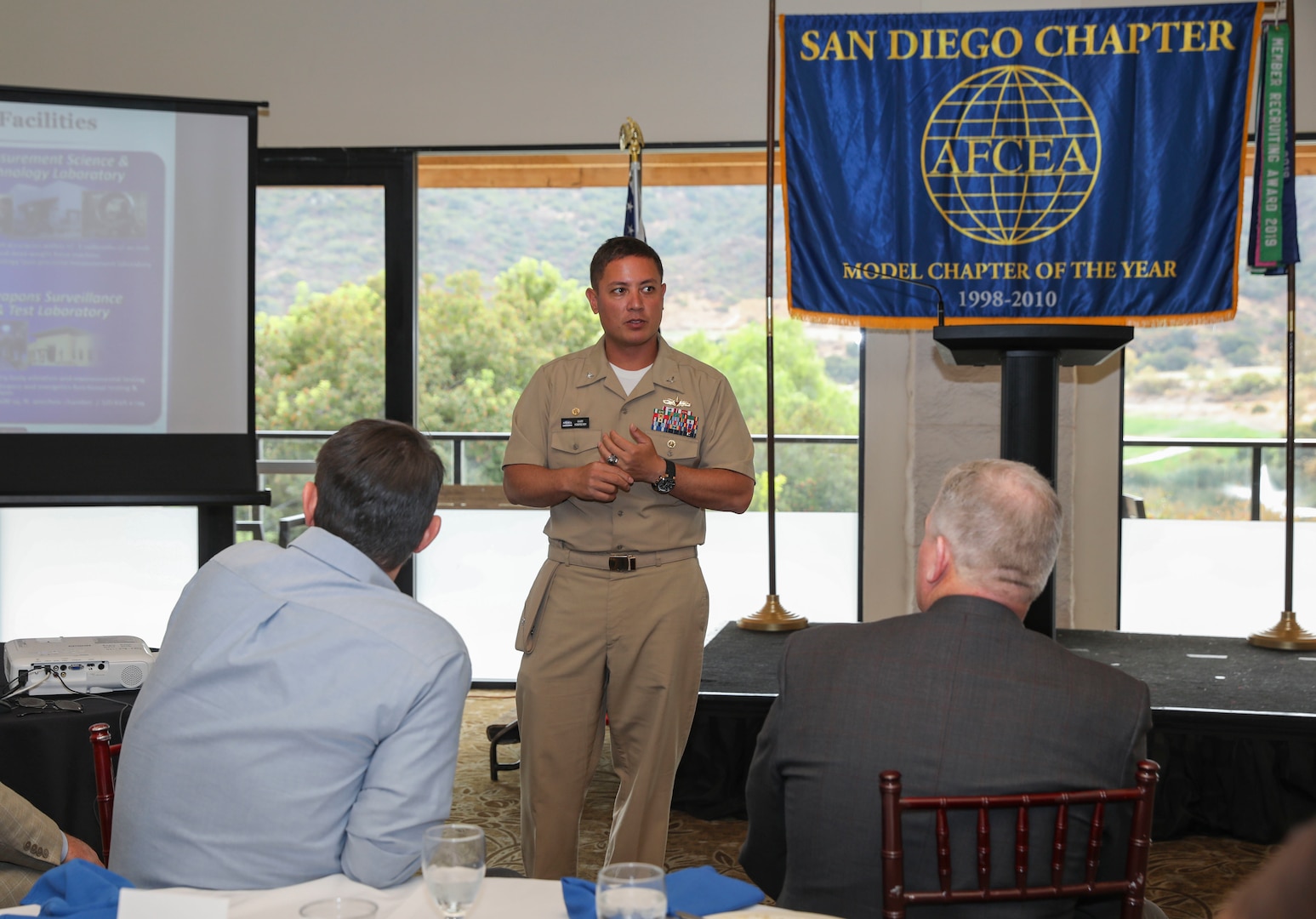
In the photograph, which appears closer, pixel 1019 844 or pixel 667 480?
pixel 1019 844

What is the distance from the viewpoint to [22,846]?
5.41 ft

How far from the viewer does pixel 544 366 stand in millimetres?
2785

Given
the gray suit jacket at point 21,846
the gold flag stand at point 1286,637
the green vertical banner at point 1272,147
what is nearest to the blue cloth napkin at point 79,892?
the gray suit jacket at point 21,846

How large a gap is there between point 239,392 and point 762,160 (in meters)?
2.50

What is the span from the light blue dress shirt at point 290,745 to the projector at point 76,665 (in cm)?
108

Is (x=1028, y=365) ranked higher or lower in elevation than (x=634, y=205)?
lower

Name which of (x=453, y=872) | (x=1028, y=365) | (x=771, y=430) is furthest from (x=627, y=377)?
(x=771, y=430)

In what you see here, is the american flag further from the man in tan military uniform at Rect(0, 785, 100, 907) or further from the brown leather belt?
the man in tan military uniform at Rect(0, 785, 100, 907)

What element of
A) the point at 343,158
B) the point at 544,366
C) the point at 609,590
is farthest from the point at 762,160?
the point at 609,590

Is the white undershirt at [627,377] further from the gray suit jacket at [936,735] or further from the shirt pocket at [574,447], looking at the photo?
the gray suit jacket at [936,735]

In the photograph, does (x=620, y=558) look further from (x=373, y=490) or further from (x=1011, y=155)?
(x=1011, y=155)

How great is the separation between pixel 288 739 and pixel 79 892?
0.25 metres

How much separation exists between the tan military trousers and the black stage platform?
83 centimetres

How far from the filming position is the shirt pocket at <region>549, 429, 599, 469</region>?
2.64 metres
